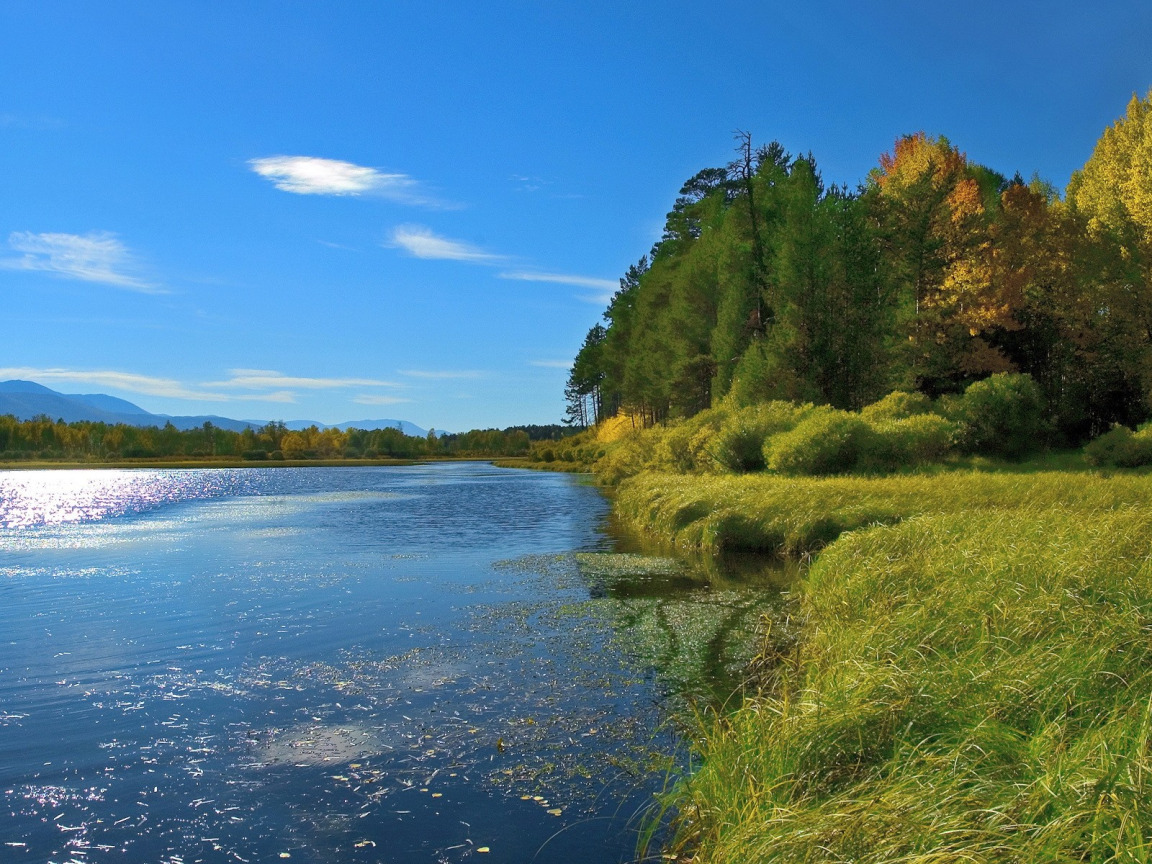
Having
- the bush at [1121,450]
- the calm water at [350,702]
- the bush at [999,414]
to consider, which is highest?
the bush at [999,414]

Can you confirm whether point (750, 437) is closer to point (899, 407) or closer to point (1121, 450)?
point (899, 407)

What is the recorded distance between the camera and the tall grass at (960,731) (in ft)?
11.8

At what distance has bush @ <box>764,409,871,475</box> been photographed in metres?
22.5

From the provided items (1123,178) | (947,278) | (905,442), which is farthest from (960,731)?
(1123,178)

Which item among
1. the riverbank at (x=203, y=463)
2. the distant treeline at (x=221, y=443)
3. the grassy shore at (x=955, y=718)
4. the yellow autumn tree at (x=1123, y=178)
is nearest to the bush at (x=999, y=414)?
the yellow autumn tree at (x=1123, y=178)

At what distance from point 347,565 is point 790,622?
10.9 meters

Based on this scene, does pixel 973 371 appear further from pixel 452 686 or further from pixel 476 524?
pixel 452 686

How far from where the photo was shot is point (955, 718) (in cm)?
495

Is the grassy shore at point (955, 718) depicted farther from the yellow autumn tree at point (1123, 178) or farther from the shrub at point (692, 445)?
the yellow autumn tree at point (1123, 178)

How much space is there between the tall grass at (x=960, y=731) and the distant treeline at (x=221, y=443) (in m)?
115

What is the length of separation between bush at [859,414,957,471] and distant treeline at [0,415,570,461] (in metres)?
100

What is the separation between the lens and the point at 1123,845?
3.27 metres

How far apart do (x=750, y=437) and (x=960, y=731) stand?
21.7 meters

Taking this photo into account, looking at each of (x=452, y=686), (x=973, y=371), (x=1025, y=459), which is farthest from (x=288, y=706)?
(x=973, y=371)
